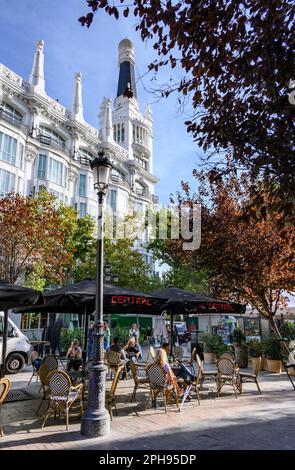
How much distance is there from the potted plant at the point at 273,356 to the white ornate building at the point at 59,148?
78.2ft

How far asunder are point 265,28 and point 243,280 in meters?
10.6

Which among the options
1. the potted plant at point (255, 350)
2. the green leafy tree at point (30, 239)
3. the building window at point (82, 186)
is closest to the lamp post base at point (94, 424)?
the potted plant at point (255, 350)

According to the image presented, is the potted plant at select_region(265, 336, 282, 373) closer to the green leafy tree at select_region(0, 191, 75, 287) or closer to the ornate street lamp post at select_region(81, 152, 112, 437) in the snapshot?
the ornate street lamp post at select_region(81, 152, 112, 437)

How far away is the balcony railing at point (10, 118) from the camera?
100ft

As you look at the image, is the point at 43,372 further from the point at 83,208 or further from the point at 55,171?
the point at 83,208

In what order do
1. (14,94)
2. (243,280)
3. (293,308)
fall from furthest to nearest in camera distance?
(14,94) < (293,308) < (243,280)

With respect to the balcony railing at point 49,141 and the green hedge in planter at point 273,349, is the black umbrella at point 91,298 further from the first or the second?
the balcony railing at point 49,141

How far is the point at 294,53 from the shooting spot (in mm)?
4625

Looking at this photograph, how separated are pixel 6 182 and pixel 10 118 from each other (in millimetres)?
5713

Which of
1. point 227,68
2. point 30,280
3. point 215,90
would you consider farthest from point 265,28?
point 30,280

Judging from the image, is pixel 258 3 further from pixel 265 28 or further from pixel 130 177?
pixel 130 177

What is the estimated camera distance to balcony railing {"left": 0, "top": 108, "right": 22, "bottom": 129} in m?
30.5

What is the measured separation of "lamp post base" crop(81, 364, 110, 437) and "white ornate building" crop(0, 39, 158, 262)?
26421 mm
